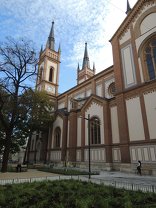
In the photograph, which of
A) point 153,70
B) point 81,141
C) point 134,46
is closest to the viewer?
point 153,70

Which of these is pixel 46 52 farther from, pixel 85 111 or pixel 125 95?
pixel 125 95

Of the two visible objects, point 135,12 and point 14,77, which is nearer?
point 14,77

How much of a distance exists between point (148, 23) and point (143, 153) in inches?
637

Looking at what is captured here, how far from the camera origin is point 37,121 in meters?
27.7

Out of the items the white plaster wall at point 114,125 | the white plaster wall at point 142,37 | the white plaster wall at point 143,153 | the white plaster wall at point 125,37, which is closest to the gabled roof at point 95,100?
the white plaster wall at point 114,125

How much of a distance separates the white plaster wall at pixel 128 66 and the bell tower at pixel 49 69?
24.9 m

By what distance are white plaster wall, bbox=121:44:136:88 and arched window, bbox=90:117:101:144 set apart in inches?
267

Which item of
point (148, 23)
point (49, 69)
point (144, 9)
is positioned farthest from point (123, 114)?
point (49, 69)

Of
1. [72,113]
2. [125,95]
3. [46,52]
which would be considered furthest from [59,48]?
[125,95]

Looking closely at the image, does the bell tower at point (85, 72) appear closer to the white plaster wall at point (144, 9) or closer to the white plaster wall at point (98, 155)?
the white plaster wall at point (144, 9)

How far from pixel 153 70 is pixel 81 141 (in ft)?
47.3

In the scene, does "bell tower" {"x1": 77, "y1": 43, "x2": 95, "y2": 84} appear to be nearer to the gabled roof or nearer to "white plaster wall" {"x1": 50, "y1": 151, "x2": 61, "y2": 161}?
the gabled roof

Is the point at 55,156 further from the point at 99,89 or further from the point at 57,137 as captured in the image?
the point at 99,89

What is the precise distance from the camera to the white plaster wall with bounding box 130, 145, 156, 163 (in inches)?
678
